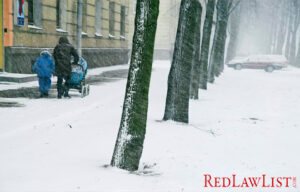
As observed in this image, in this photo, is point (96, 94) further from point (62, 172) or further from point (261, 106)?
point (62, 172)

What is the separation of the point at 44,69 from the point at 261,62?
104 feet

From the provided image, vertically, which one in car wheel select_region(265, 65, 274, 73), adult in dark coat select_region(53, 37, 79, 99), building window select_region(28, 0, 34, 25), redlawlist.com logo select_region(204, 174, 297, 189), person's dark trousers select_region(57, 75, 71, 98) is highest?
building window select_region(28, 0, 34, 25)

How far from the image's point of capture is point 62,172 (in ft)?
17.3

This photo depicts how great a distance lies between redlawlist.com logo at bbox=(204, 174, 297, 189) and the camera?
5.69 metres

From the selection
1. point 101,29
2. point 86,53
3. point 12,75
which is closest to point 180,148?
point 12,75

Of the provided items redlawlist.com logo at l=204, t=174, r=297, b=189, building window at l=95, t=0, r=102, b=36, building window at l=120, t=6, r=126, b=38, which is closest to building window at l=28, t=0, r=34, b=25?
building window at l=95, t=0, r=102, b=36

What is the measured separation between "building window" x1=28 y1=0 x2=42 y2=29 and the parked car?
2670 centimetres

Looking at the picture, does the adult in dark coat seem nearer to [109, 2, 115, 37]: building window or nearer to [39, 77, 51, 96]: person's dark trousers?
[39, 77, 51, 96]: person's dark trousers

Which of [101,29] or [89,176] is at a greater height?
[101,29]

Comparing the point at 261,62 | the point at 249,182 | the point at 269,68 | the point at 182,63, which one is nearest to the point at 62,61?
the point at 182,63

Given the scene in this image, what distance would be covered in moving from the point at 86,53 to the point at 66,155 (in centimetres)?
1725

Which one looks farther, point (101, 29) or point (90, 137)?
point (101, 29)

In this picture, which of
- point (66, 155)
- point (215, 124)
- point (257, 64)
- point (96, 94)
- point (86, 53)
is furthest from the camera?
point (257, 64)

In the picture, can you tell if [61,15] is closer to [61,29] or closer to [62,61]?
[61,29]
